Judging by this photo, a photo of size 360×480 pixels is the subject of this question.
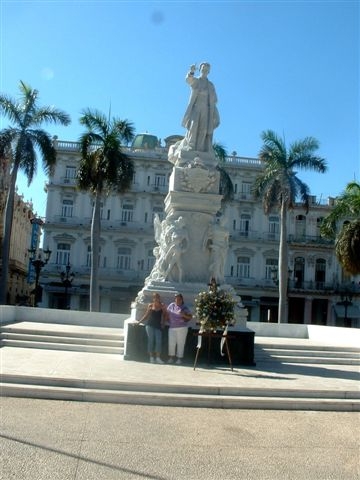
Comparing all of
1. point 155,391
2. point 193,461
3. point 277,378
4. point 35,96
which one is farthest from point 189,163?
point 35,96

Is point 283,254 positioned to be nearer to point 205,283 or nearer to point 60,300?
point 205,283

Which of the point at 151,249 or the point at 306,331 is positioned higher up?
the point at 151,249

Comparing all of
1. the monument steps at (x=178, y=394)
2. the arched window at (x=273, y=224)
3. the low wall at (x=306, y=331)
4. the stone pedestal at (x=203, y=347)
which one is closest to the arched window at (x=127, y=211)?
the arched window at (x=273, y=224)

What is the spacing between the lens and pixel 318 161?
98.2ft

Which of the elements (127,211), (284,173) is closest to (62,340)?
(284,173)

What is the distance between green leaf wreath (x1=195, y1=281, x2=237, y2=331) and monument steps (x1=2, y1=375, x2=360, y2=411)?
2.18 meters

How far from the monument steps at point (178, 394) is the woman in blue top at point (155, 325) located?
2.74 m

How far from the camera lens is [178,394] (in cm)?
820

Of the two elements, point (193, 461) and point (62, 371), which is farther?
point (62, 371)

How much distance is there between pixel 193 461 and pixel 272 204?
26.0 m

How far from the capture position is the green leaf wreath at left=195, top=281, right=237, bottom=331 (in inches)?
411

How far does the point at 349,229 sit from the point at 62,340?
1610cm

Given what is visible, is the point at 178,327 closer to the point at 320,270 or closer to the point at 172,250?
the point at 172,250

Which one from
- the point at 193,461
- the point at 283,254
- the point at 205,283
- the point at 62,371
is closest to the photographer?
the point at 193,461
